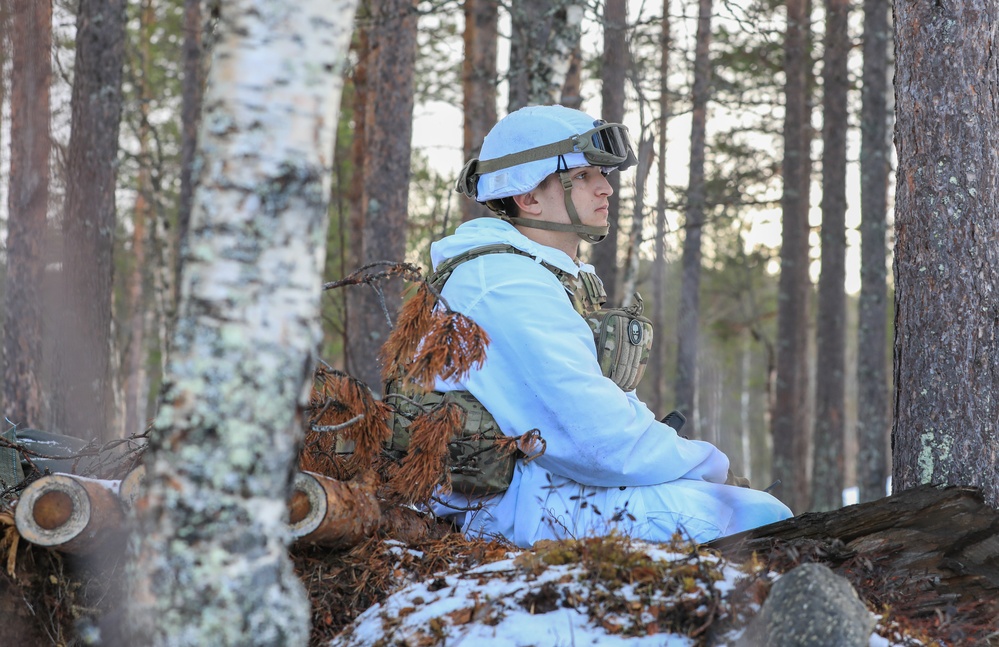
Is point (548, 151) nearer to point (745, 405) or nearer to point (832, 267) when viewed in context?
point (832, 267)

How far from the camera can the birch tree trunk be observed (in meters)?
2.30

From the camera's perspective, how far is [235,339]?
2.32m

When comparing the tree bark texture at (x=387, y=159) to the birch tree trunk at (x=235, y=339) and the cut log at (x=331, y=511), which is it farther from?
the birch tree trunk at (x=235, y=339)

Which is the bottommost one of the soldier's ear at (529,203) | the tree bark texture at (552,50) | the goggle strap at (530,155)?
the soldier's ear at (529,203)

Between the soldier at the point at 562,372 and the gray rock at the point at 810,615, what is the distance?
37.6 inches

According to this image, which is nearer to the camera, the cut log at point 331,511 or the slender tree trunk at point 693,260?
the cut log at point 331,511

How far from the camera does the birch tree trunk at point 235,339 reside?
2.30m

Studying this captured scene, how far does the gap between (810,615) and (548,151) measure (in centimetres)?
226

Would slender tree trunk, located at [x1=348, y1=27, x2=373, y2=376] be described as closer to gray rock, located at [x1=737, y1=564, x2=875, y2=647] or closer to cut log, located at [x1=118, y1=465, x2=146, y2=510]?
cut log, located at [x1=118, y1=465, x2=146, y2=510]

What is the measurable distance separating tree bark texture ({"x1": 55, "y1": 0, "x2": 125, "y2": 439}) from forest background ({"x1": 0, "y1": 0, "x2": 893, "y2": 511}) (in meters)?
0.02

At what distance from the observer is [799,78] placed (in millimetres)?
14125

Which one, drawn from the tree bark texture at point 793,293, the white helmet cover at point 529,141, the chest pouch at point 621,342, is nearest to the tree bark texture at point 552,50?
the white helmet cover at point 529,141

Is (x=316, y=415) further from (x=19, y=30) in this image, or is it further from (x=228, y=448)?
(x=19, y=30)

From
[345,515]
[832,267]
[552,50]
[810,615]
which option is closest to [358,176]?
[552,50]
